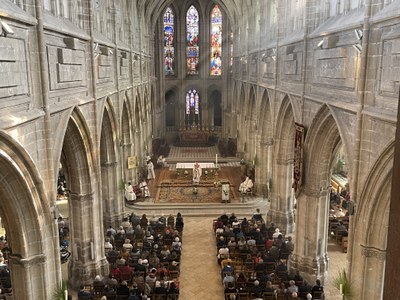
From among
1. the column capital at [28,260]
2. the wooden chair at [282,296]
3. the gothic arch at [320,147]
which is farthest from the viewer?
the gothic arch at [320,147]

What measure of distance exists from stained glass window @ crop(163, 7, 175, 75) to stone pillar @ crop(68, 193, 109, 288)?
31215 millimetres

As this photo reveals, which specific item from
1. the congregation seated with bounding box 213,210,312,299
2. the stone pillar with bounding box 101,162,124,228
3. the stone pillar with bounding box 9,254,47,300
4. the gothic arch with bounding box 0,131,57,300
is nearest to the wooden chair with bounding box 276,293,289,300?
the congregation seated with bounding box 213,210,312,299

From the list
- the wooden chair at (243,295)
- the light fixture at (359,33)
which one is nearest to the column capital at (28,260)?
the wooden chair at (243,295)

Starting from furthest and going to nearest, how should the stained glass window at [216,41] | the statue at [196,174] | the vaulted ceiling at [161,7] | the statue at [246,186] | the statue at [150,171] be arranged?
the stained glass window at [216,41], the vaulted ceiling at [161,7], the statue at [150,171], the statue at [196,174], the statue at [246,186]

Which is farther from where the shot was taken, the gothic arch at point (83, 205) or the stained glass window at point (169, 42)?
the stained glass window at point (169, 42)

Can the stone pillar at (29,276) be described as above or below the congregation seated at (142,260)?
above

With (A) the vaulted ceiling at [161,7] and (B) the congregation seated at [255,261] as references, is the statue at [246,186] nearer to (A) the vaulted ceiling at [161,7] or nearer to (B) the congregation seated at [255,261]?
(B) the congregation seated at [255,261]

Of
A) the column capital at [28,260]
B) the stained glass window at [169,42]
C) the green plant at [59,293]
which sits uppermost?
the stained glass window at [169,42]

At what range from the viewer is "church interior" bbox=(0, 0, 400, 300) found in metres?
9.35

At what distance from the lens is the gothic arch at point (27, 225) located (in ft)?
29.5

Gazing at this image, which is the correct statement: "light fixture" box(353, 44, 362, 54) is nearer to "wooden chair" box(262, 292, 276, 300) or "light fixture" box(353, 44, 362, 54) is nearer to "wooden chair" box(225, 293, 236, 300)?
"wooden chair" box(262, 292, 276, 300)

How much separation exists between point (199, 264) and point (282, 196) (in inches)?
217

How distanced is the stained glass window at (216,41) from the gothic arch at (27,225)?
36044 mm

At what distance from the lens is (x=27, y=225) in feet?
31.5
